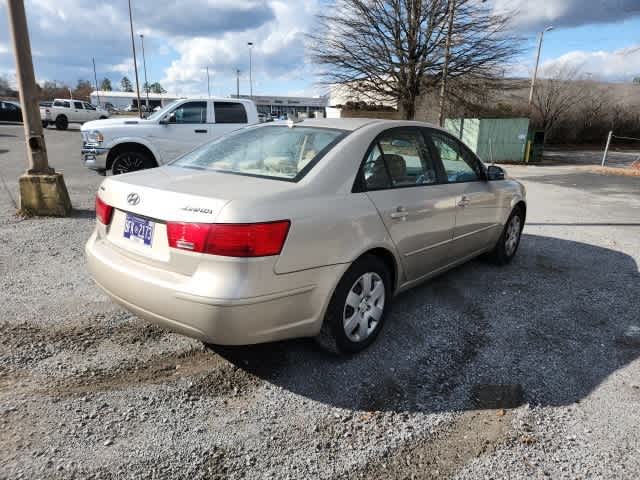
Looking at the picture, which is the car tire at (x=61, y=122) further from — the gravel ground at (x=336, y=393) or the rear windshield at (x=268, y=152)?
the rear windshield at (x=268, y=152)

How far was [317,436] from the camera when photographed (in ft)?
7.98

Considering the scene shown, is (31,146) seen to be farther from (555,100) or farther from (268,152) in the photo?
(555,100)

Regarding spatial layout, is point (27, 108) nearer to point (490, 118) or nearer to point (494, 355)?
point (494, 355)

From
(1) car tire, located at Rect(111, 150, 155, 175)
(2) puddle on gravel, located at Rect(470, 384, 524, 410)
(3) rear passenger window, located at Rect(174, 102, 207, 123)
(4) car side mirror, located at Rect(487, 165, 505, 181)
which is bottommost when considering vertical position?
(2) puddle on gravel, located at Rect(470, 384, 524, 410)

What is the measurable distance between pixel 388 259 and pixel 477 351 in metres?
0.95

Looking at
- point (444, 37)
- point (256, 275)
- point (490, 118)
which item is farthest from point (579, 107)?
point (256, 275)

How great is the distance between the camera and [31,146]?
6449mm

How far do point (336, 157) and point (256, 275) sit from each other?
1025mm

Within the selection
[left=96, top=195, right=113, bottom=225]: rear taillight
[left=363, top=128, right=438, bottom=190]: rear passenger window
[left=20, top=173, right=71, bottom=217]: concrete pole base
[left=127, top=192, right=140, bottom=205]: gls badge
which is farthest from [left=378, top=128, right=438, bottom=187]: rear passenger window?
[left=20, top=173, right=71, bottom=217]: concrete pole base

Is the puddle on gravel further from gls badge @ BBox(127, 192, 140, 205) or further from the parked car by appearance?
the parked car

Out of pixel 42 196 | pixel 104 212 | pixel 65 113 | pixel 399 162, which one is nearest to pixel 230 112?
pixel 42 196

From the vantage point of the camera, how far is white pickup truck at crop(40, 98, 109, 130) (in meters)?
29.6

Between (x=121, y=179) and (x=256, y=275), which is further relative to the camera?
(x=121, y=179)

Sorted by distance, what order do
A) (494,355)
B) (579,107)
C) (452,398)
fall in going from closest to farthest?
(452,398)
(494,355)
(579,107)
